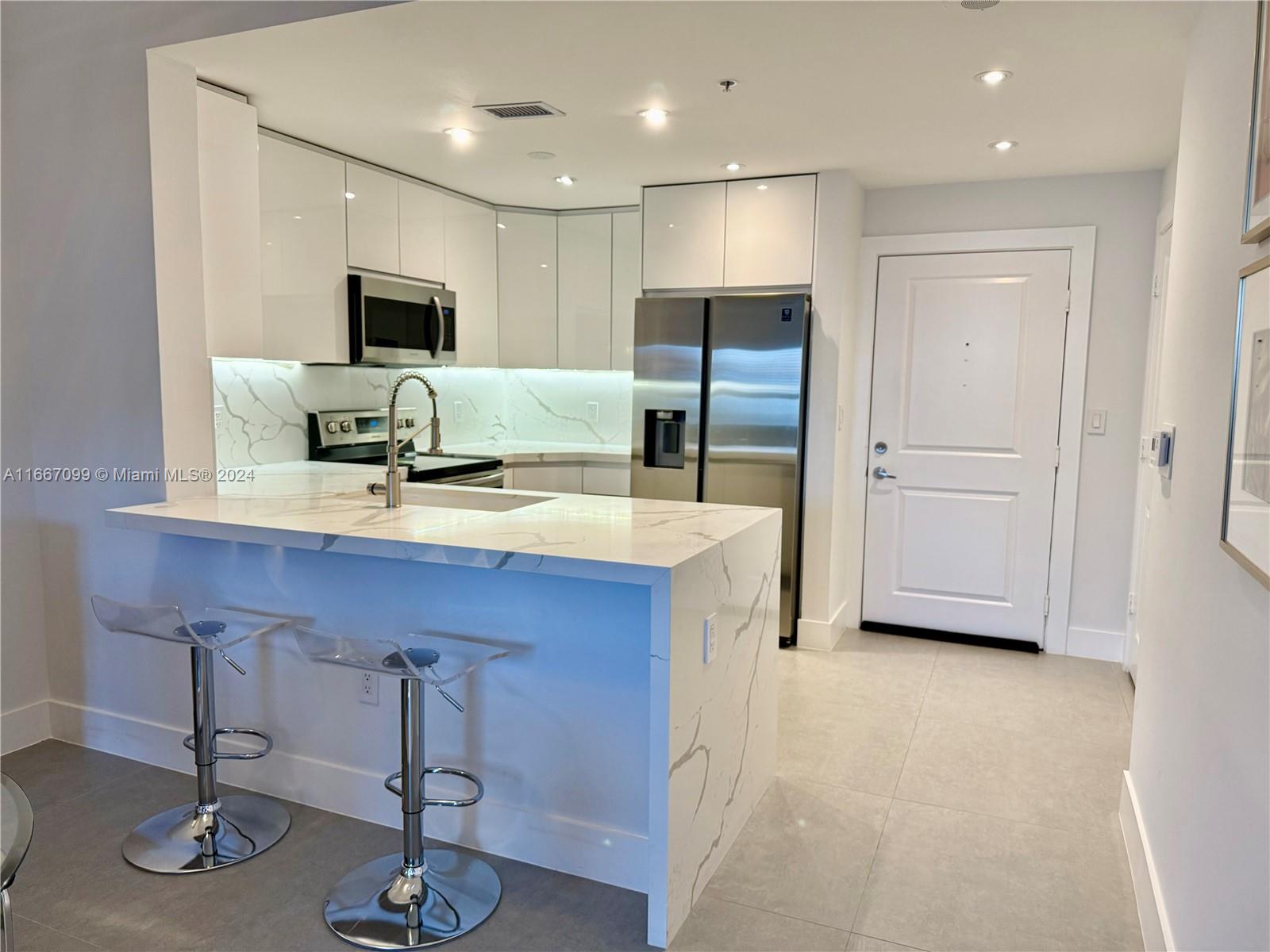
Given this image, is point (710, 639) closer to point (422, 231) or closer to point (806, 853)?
point (806, 853)

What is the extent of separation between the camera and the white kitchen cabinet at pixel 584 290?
493 centimetres

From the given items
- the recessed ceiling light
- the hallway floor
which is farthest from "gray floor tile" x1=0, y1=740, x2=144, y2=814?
the recessed ceiling light

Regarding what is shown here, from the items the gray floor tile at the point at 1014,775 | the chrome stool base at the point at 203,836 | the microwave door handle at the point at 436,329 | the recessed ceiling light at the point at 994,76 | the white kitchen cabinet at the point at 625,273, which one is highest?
the recessed ceiling light at the point at 994,76

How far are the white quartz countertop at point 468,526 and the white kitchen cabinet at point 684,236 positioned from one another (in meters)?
1.91

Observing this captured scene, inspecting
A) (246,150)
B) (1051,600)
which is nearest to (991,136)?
(1051,600)

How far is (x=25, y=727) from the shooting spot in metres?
3.12

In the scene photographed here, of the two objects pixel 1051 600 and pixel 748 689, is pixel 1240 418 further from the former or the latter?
pixel 1051 600

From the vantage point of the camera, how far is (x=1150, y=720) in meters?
2.29

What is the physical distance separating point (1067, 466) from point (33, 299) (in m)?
4.52

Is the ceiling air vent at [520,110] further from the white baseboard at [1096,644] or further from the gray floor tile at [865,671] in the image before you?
the white baseboard at [1096,644]

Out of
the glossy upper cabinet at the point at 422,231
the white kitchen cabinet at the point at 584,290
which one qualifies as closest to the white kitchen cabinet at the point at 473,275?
the glossy upper cabinet at the point at 422,231

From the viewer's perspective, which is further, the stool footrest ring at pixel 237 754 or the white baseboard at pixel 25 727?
the white baseboard at pixel 25 727

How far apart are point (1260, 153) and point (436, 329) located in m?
3.61

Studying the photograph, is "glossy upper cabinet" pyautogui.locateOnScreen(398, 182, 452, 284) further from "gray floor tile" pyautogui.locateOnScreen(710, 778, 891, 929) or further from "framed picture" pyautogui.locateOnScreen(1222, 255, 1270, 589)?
"framed picture" pyautogui.locateOnScreen(1222, 255, 1270, 589)
